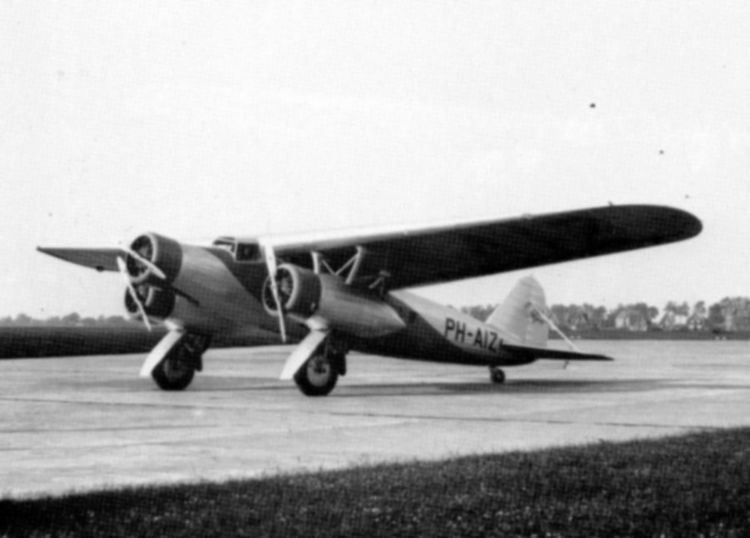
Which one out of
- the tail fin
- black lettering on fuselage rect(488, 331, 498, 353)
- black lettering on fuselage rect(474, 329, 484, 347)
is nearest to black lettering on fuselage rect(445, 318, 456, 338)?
black lettering on fuselage rect(474, 329, 484, 347)

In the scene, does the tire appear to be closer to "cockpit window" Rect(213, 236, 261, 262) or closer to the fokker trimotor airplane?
the fokker trimotor airplane

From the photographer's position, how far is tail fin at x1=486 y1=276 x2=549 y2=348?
2366cm

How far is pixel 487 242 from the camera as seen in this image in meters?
19.0

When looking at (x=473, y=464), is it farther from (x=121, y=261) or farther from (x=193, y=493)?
(x=121, y=261)

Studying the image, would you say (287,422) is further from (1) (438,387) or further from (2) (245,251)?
(1) (438,387)

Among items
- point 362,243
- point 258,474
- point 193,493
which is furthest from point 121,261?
point 193,493

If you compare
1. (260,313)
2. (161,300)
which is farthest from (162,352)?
(260,313)

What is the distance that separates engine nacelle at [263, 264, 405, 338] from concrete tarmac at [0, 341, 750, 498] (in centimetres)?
124

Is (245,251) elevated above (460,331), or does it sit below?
above

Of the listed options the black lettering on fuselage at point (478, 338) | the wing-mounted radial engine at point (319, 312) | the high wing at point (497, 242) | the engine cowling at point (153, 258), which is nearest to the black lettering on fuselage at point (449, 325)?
the black lettering on fuselage at point (478, 338)

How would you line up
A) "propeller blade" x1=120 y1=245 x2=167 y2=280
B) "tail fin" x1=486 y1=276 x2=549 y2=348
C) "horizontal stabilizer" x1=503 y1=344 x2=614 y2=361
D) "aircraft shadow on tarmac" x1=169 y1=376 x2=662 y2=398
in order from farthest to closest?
"tail fin" x1=486 y1=276 x2=549 y2=348 → "horizontal stabilizer" x1=503 y1=344 x2=614 y2=361 → "aircraft shadow on tarmac" x1=169 y1=376 x2=662 y2=398 → "propeller blade" x1=120 y1=245 x2=167 y2=280

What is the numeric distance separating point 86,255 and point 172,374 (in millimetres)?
4601

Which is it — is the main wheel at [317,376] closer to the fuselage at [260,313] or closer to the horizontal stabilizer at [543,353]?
the fuselage at [260,313]

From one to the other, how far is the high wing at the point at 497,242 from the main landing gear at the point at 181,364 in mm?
2313
